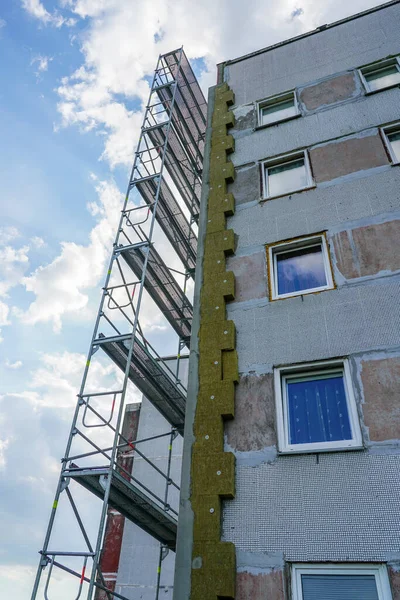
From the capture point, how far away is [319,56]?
12.4 meters

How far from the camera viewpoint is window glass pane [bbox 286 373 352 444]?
20.9 feet

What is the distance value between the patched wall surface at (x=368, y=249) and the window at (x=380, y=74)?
15.7 feet

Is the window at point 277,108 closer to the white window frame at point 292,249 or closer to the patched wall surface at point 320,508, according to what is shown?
the white window frame at point 292,249

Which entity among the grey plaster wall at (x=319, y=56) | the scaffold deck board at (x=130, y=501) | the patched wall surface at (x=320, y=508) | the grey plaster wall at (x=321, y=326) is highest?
the grey plaster wall at (x=319, y=56)

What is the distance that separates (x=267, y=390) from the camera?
7023 mm

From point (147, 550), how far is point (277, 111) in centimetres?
1616

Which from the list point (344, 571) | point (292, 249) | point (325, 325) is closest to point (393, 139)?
point (292, 249)

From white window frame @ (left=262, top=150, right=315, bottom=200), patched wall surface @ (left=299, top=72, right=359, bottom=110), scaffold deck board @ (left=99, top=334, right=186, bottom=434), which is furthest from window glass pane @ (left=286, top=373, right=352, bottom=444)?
patched wall surface @ (left=299, top=72, right=359, bottom=110)

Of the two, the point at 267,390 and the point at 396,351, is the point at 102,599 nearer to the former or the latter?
the point at 267,390

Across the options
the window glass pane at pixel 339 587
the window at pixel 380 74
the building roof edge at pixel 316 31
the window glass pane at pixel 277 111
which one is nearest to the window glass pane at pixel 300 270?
the window glass pane at pixel 339 587

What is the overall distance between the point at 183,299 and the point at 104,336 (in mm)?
4406

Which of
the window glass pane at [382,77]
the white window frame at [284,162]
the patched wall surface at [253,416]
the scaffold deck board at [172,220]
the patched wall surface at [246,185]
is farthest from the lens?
the scaffold deck board at [172,220]

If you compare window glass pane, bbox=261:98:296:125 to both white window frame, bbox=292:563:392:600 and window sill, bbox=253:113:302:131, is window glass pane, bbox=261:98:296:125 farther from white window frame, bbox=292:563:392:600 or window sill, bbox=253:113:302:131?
white window frame, bbox=292:563:392:600

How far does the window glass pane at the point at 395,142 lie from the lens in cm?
917
